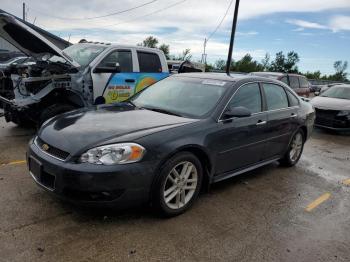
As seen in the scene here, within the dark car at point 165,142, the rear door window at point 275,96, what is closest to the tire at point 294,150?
the dark car at point 165,142

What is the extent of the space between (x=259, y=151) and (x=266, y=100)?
2.55 feet

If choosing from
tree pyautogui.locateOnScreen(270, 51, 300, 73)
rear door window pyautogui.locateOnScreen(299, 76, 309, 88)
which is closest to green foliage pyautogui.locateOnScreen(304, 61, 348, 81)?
tree pyautogui.locateOnScreen(270, 51, 300, 73)

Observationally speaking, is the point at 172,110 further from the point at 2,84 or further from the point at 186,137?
the point at 2,84

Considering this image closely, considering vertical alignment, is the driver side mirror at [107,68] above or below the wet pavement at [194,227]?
above

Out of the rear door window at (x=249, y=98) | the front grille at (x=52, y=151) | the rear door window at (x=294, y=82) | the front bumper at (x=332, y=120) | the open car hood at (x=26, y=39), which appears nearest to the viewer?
the front grille at (x=52, y=151)

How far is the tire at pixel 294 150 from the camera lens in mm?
5937

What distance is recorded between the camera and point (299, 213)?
4.22m

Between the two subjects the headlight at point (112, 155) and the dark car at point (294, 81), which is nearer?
the headlight at point (112, 155)

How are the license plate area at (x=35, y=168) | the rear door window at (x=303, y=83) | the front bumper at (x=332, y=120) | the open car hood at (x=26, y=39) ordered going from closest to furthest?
the license plate area at (x=35, y=168) < the open car hood at (x=26, y=39) < the front bumper at (x=332, y=120) < the rear door window at (x=303, y=83)

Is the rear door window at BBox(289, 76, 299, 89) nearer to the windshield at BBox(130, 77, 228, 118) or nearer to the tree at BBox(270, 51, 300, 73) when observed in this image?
the windshield at BBox(130, 77, 228, 118)

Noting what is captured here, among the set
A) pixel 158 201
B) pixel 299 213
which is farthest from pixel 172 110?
pixel 299 213

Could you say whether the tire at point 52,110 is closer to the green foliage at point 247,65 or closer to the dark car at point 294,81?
the dark car at point 294,81

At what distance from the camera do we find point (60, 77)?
6.57 meters

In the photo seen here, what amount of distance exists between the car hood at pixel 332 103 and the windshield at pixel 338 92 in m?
0.34
